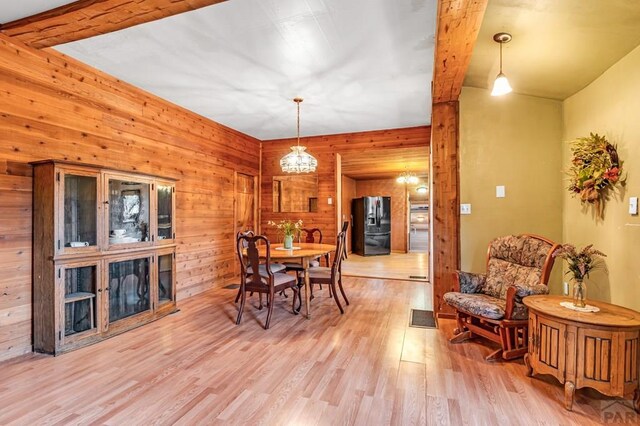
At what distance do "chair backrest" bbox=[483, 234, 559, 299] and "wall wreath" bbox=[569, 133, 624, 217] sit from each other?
0.47 meters

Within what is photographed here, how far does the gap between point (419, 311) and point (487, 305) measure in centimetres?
125

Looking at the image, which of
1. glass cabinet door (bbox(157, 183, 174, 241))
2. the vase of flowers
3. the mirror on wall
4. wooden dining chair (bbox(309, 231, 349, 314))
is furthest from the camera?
the mirror on wall

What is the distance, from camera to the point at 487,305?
2.61m

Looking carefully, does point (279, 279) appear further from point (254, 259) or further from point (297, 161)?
point (297, 161)

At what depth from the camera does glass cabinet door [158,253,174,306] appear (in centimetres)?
364

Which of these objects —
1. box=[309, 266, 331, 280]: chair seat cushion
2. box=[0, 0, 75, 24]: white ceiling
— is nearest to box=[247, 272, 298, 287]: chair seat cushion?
box=[309, 266, 331, 280]: chair seat cushion

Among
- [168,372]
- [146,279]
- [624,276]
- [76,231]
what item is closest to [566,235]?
[624,276]

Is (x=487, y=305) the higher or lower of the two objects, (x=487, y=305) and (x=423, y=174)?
the lower

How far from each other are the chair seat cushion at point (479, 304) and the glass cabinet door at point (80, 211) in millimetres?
3279

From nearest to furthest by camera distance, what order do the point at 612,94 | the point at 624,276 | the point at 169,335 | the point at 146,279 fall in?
the point at 624,276
the point at 612,94
the point at 169,335
the point at 146,279

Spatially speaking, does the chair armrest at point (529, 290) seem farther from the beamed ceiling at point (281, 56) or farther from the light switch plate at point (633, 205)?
the beamed ceiling at point (281, 56)

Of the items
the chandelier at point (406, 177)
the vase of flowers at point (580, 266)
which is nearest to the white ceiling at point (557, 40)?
the vase of flowers at point (580, 266)

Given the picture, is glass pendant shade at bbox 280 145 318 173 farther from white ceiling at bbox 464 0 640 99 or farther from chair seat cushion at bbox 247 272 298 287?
white ceiling at bbox 464 0 640 99

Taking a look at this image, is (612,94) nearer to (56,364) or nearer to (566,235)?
(566,235)
